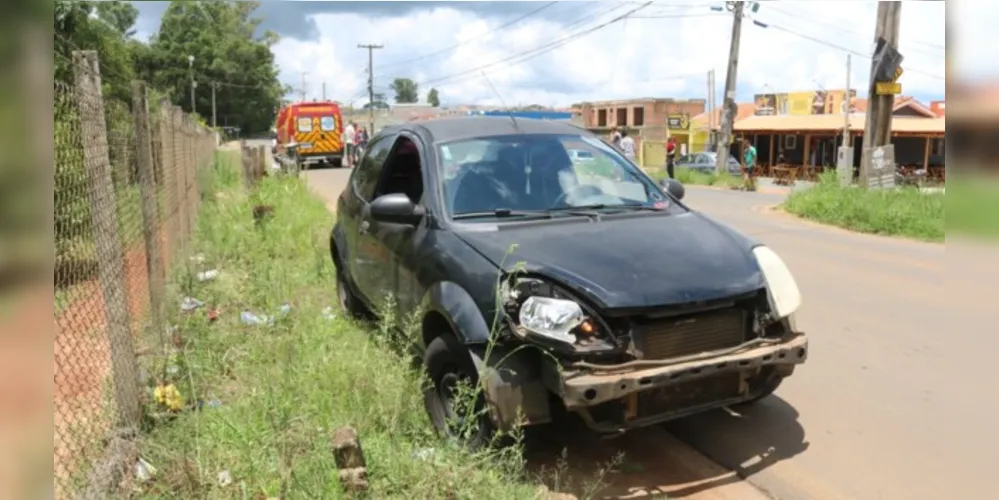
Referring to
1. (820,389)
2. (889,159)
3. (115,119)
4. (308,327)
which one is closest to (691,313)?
(820,389)

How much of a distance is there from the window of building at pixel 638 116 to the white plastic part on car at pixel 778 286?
61041 millimetres

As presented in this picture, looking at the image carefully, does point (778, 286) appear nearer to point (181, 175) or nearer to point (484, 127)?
point (484, 127)

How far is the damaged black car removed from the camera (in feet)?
11.0

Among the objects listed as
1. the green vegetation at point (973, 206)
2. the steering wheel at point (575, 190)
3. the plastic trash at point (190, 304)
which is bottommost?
the plastic trash at point (190, 304)

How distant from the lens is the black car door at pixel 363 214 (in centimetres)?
542

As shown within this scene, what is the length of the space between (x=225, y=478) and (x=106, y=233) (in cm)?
144

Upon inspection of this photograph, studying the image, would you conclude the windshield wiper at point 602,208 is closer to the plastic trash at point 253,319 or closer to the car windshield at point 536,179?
the car windshield at point 536,179

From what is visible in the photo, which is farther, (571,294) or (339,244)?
(339,244)

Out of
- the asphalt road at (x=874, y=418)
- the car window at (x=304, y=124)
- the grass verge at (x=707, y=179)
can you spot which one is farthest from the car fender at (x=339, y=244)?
the car window at (x=304, y=124)

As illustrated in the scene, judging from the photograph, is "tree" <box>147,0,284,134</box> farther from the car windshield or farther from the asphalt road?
the asphalt road

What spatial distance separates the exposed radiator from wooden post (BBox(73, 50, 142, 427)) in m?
2.64

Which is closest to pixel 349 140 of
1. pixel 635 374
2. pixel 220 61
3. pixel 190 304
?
pixel 220 61

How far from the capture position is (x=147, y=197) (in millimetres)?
5145

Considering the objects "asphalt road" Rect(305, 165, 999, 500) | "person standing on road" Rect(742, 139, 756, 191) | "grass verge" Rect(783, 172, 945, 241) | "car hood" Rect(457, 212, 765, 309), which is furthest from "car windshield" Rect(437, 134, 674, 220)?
"person standing on road" Rect(742, 139, 756, 191)
